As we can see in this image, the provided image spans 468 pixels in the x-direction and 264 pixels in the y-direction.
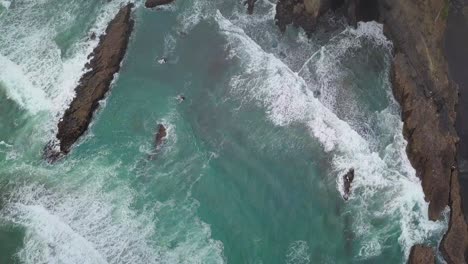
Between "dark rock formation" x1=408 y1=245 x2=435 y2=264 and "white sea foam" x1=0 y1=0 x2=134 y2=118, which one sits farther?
"white sea foam" x1=0 y1=0 x2=134 y2=118

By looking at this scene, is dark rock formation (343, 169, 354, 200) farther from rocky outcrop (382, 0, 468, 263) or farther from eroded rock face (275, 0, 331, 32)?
eroded rock face (275, 0, 331, 32)

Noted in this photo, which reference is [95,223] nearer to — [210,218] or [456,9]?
[210,218]

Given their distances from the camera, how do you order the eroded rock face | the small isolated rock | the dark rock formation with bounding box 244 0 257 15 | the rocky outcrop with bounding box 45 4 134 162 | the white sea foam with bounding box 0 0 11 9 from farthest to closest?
the white sea foam with bounding box 0 0 11 9, the dark rock formation with bounding box 244 0 257 15, the eroded rock face, the small isolated rock, the rocky outcrop with bounding box 45 4 134 162

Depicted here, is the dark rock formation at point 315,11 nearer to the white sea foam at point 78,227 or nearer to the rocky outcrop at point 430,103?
the rocky outcrop at point 430,103

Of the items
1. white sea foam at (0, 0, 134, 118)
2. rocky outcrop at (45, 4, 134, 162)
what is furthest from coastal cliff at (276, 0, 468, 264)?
white sea foam at (0, 0, 134, 118)

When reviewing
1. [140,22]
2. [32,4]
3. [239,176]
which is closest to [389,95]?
[239,176]

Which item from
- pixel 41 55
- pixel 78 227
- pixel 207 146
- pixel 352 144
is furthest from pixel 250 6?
pixel 78 227

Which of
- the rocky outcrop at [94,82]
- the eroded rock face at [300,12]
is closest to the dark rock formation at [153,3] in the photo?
the rocky outcrop at [94,82]
